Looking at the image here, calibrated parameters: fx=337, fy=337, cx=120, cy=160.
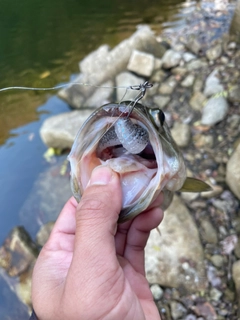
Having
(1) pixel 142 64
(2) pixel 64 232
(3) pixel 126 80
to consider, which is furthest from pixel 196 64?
(2) pixel 64 232

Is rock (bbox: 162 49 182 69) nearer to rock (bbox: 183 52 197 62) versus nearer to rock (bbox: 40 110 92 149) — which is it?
rock (bbox: 183 52 197 62)

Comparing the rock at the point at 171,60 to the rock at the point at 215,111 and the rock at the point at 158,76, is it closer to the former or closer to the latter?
the rock at the point at 158,76

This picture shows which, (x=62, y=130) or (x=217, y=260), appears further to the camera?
(x=62, y=130)

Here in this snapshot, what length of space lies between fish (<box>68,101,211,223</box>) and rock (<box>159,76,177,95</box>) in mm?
3603

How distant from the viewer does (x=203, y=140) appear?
13.2ft

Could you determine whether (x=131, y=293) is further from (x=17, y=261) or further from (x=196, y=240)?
(x=17, y=261)

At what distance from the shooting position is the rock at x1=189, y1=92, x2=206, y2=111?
4.57 m

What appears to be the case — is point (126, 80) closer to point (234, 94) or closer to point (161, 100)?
point (161, 100)

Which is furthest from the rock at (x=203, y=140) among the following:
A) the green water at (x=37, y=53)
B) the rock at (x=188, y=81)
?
the green water at (x=37, y=53)

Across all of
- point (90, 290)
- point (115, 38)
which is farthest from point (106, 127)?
point (115, 38)

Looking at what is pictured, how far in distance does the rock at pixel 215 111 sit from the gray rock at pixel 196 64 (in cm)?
119

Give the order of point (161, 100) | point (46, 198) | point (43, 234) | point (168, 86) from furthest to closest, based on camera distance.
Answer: point (168, 86)
point (161, 100)
point (46, 198)
point (43, 234)

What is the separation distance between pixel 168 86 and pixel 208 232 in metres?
2.67

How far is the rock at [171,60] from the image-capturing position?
5.51 meters
